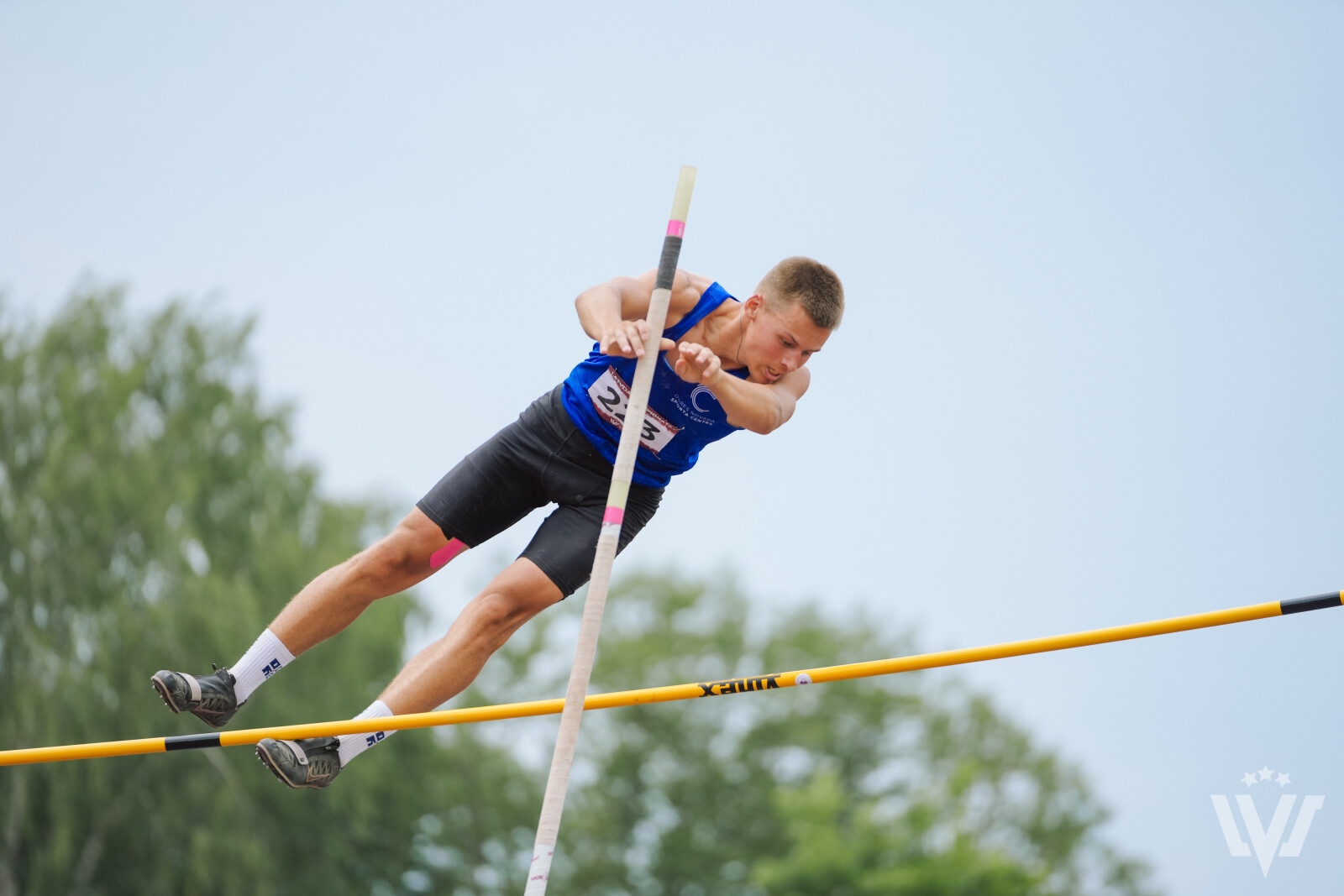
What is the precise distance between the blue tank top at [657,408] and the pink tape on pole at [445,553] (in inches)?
24.6

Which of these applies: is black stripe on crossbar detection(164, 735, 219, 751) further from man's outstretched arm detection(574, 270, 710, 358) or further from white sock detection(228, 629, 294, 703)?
man's outstretched arm detection(574, 270, 710, 358)

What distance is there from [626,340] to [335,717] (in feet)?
48.1

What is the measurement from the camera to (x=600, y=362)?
5012mm

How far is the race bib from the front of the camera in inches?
193

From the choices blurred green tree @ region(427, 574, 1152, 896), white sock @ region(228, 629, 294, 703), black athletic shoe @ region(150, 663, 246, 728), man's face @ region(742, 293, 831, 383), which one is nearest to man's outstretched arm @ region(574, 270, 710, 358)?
man's face @ region(742, 293, 831, 383)

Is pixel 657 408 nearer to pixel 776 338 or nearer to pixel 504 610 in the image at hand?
pixel 776 338

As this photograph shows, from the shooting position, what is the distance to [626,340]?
4277 mm

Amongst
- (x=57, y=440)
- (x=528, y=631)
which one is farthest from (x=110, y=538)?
(x=528, y=631)

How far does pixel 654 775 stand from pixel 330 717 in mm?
8673

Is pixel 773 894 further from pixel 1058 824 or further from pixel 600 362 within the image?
pixel 600 362

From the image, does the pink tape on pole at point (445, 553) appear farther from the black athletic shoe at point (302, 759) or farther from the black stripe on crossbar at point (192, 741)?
the black stripe on crossbar at point (192, 741)

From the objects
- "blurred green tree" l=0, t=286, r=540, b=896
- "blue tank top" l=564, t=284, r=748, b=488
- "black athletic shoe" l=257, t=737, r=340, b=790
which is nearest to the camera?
"black athletic shoe" l=257, t=737, r=340, b=790

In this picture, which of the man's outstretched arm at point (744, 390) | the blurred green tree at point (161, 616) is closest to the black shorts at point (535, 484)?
the man's outstretched arm at point (744, 390)

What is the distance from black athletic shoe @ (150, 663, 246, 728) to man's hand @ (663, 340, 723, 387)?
196 centimetres
